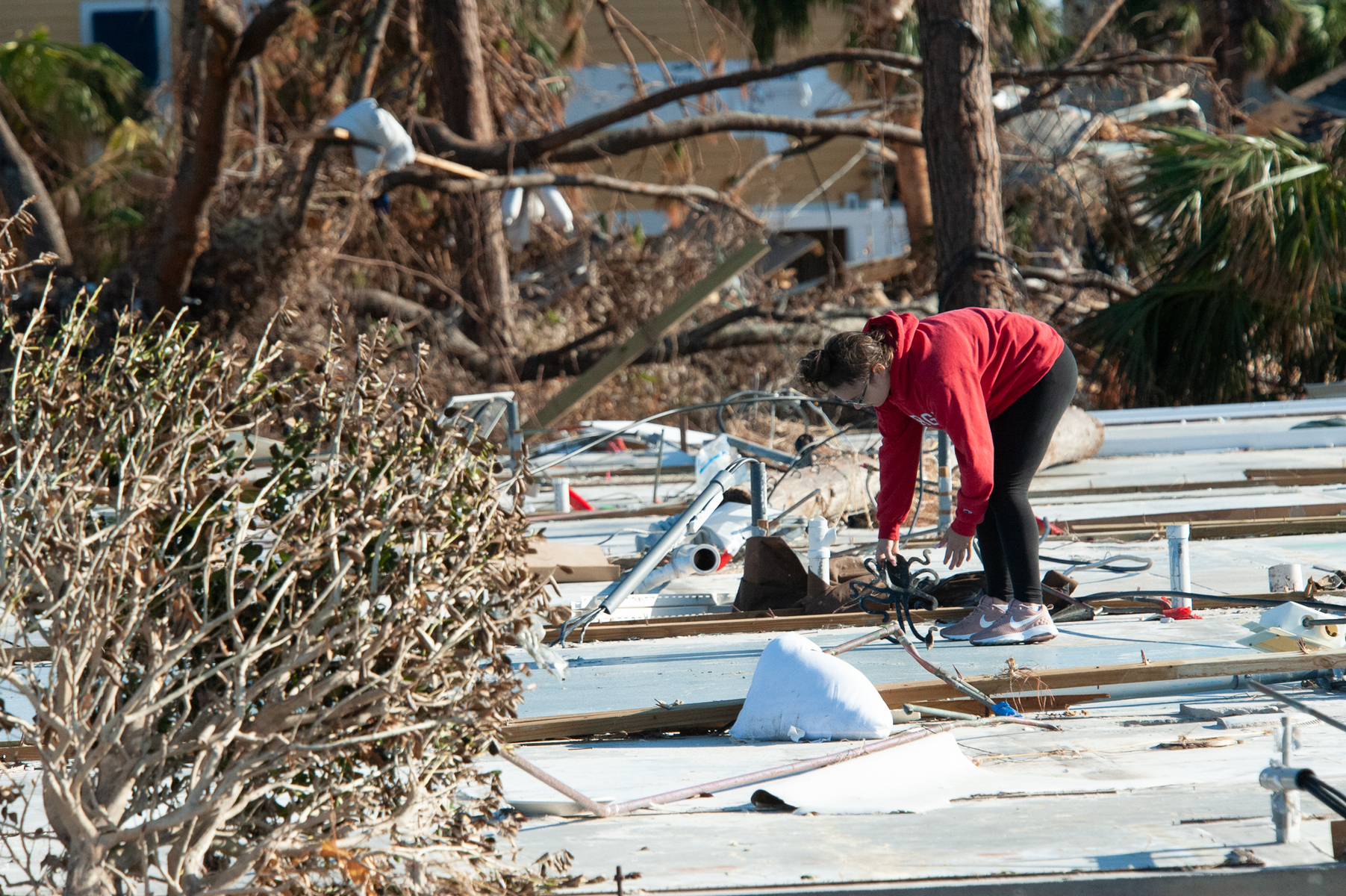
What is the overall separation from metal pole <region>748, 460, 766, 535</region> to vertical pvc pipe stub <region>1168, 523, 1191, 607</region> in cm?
154

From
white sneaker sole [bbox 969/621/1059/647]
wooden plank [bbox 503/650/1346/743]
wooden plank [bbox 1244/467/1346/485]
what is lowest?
wooden plank [bbox 1244/467/1346/485]

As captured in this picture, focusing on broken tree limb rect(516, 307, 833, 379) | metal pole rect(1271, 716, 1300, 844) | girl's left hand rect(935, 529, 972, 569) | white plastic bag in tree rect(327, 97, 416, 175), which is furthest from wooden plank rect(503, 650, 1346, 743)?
broken tree limb rect(516, 307, 833, 379)

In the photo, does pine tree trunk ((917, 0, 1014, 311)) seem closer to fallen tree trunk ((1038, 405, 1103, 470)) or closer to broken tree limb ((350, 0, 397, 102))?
fallen tree trunk ((1038, 405, 1103, 470))

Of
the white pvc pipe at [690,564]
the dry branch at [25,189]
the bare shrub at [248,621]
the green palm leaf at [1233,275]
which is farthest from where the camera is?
the green palm leaf at [1233,275]

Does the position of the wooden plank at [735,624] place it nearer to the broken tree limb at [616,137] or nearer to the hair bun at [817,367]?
the hair bun at [817,367]

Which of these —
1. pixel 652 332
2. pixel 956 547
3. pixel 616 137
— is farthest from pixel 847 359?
pixel 616 137

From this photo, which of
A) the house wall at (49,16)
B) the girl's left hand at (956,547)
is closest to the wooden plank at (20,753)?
the girl's left hand at (956,547)

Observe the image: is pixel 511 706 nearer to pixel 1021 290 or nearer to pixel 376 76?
pixel 1021 290

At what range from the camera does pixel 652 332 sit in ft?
29.0

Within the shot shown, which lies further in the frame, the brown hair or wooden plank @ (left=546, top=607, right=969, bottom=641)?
wooden plank @ (left=546, top=607, right=969, bottom=641)

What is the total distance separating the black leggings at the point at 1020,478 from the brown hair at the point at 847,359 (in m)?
0.57

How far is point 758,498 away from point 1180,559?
1602 mm

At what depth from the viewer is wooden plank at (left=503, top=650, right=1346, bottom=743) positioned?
10.9 feet

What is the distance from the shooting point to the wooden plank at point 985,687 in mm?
3322
